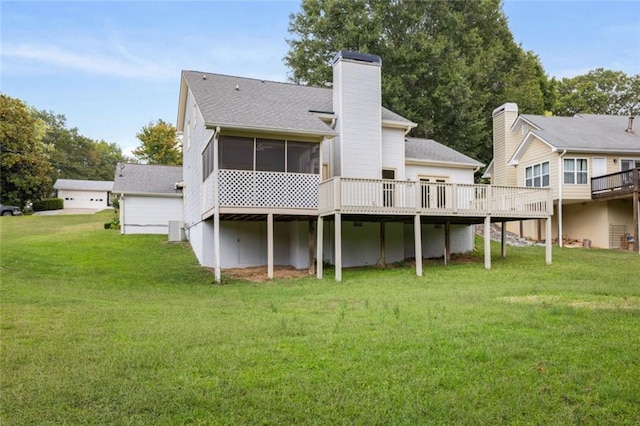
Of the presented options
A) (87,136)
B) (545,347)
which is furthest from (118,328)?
(87,136)

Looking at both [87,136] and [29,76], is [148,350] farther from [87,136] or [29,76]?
[87,136]

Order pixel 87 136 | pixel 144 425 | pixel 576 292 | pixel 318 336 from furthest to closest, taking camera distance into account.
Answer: pixel 87 136
pixel 576 292
pixel 318 336
pixel 144 425

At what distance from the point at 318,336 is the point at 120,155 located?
7072 centimetres

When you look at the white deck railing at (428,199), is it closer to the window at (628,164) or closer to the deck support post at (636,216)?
the deck support post at (636,216)

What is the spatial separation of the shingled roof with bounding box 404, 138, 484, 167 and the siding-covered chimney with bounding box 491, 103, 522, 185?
7767 mm

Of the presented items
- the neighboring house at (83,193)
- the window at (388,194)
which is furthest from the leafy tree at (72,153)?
the window at (388,194)

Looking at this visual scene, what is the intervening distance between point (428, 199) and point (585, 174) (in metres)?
12.0

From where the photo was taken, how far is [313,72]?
32.1m

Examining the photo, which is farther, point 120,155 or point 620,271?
point 120,155

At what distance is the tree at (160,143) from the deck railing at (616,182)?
3627cm

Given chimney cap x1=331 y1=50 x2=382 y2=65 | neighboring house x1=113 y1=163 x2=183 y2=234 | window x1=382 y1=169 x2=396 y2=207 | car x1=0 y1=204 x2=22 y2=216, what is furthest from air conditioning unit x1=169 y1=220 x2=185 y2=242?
car x1=0 y1=204 x2=22 y2=216

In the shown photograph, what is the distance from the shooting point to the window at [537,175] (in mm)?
23641

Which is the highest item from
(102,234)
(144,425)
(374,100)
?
(374,100)

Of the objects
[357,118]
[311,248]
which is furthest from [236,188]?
[357,118]
